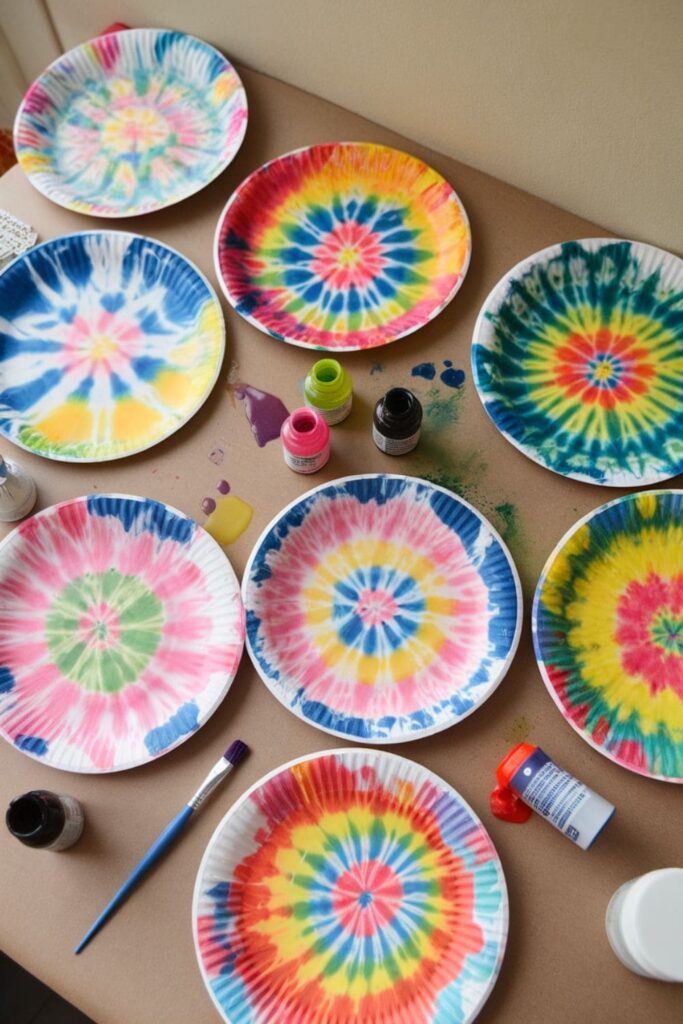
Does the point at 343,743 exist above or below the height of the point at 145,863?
above

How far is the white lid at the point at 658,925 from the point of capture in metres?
0.65

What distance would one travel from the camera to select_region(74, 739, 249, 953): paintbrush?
73 centimetres

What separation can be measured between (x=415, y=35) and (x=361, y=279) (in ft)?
0.92

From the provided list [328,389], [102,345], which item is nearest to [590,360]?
[328,389]

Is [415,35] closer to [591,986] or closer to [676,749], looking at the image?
[676,749]

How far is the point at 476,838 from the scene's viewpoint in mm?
732

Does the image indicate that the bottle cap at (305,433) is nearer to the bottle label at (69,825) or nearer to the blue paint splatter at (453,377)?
the blue paint splatter at (453,377)

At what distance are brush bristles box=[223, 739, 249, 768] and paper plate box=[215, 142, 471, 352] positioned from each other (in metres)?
0.44

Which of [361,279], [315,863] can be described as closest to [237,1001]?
[315,863]

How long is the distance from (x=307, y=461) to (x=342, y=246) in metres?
0.30

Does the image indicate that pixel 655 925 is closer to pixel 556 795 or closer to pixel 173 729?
pixel 556 795

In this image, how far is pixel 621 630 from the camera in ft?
2.66

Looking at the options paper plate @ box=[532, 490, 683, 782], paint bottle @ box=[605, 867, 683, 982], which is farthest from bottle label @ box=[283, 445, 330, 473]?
paint bottle @ box=[605, 867, 683, 982]

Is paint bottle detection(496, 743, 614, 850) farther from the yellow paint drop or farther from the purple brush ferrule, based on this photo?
the yellow paint drop
